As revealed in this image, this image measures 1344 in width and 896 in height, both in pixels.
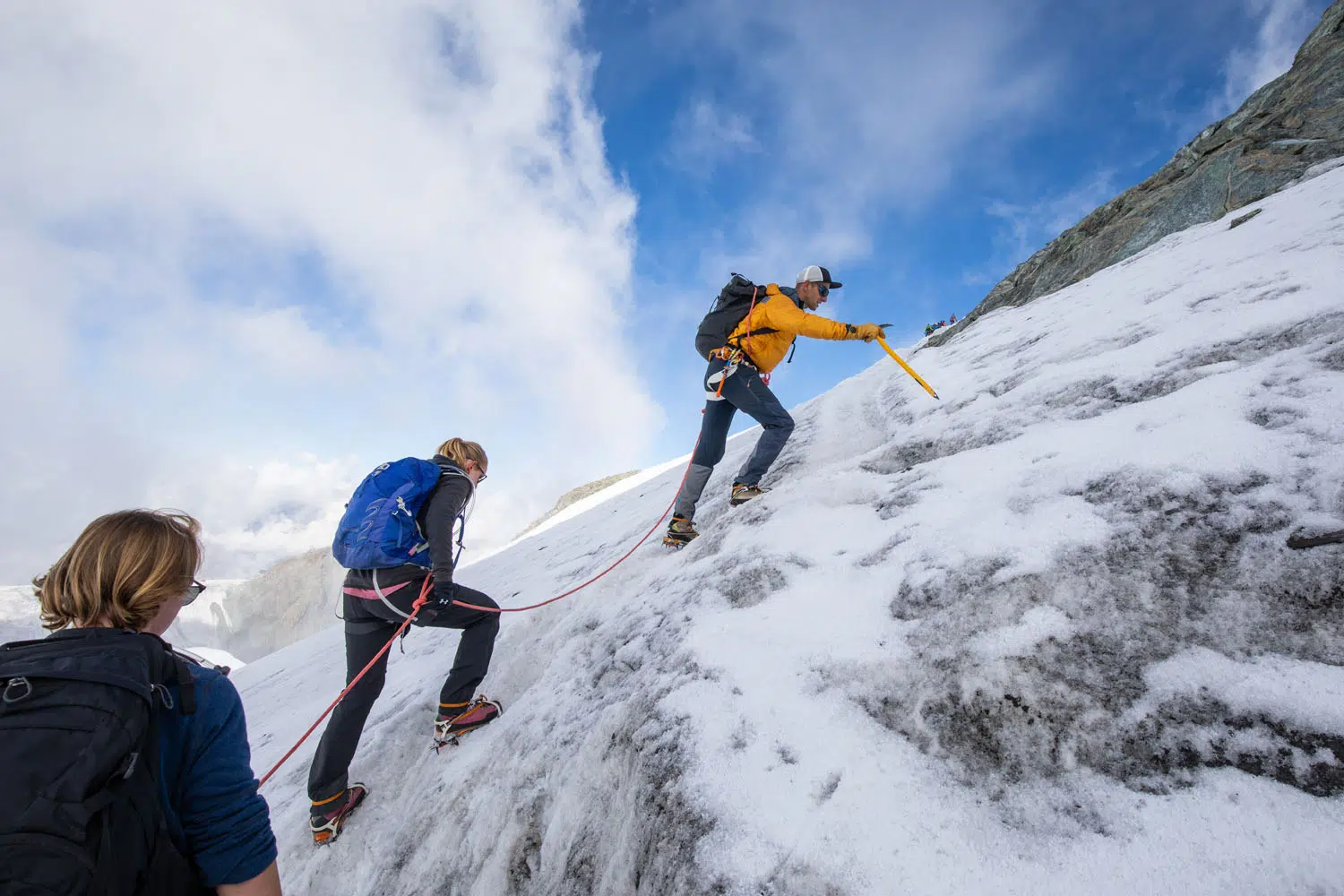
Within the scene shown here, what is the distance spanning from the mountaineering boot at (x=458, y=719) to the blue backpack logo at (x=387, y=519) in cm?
129

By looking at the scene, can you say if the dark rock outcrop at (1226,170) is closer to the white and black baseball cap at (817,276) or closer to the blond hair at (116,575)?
the white and black baseball cap at (817,276)

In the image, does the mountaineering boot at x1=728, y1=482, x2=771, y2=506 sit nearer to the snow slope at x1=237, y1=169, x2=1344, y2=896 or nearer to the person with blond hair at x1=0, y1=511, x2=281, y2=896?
the snow slope at x1=237, y1=169, x2=1344, y2=896

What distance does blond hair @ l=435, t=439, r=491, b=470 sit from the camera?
4.90m

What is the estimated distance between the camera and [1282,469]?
2.66 m

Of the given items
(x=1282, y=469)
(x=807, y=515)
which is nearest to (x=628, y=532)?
(x=807, y=515)

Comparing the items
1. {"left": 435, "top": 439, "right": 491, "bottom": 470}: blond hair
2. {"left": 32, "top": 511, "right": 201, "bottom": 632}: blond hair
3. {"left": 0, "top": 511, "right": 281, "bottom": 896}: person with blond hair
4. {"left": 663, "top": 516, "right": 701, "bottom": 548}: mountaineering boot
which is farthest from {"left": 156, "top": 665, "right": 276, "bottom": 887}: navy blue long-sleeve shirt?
{"left": 663, "top": 516, "right": 701, "bottom": 548}: mountaineering boot

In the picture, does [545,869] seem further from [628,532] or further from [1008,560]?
[628,532]

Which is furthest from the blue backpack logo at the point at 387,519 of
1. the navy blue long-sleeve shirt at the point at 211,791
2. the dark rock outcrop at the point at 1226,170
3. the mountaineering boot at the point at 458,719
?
the dark rock outcrop at the point at 1226,170

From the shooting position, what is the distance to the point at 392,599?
4.20 meters

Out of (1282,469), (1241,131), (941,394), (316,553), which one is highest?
(316,553)

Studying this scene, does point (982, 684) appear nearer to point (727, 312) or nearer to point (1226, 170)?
point (727, 312)

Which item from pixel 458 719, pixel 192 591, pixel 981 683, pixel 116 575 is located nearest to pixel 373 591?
pixel 458 719

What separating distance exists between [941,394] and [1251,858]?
6021 millimetres

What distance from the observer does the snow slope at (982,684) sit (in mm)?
1948
